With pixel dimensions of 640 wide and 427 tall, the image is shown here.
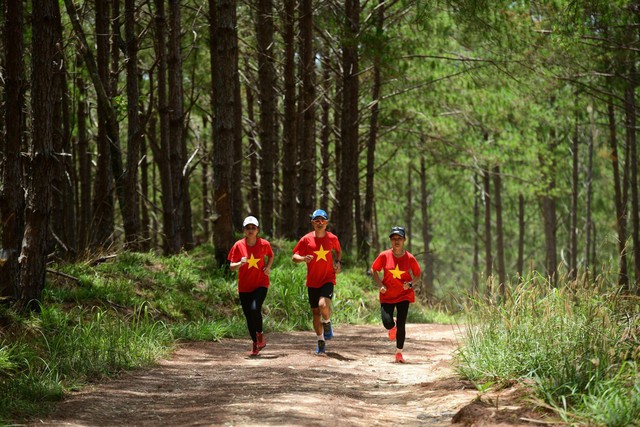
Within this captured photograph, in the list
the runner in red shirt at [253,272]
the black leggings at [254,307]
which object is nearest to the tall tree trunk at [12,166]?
the runner in red shirt at [253,272]

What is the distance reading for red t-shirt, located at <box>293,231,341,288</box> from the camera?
10609 mm

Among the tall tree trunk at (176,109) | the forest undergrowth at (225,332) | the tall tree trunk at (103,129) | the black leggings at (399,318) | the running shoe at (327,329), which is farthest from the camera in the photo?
the tall tree trunk at (176,109)

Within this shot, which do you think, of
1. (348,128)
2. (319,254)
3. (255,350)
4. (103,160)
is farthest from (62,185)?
(348,128)

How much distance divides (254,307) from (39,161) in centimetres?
333

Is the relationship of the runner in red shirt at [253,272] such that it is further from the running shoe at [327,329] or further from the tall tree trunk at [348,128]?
the tall tree trunk at [348,128]

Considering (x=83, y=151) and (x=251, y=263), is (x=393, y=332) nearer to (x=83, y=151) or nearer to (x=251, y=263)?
(x=251, y=263)

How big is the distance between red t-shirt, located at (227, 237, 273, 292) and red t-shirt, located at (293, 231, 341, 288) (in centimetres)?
48

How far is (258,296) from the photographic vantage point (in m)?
10.5

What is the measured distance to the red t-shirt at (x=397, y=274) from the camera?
1003 cm

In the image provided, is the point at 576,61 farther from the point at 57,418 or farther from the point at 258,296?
the point at 57,418

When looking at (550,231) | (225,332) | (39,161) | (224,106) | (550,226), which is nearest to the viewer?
(39,161)

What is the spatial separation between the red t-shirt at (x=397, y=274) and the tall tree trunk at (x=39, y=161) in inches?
168

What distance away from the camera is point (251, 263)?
10406 mm

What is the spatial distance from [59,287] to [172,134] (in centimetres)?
619
